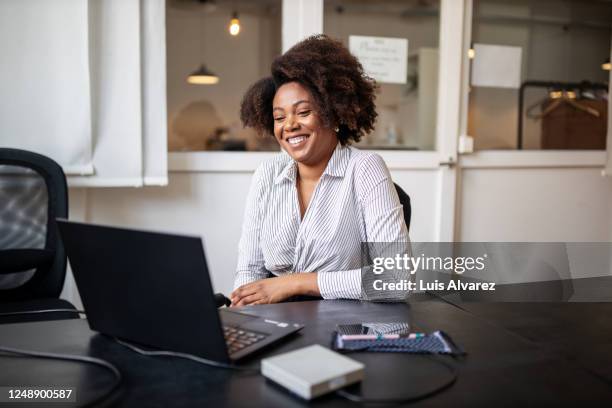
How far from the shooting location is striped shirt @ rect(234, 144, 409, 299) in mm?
1672

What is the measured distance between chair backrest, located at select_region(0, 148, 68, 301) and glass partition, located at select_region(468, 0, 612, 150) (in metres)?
2.19

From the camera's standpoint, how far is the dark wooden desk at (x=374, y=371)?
800 mm

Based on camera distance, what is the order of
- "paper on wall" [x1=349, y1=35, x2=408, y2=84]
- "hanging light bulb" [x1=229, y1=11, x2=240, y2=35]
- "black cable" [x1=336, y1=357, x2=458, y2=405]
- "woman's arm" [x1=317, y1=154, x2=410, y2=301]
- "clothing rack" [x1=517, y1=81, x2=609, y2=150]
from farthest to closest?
1. "hanging light bulb" [x1=229, y1=11, x2=240, y2=35]
2. "clothing rack" [x1=517, y1=81, x2=609, y2=150]
3. "paper on wall" [x1=349, y1=35, x2=408, y2=84]
4. "woman's arm" [x1=317, y1=154, x2=410, y2=301]
5. "black cable" [x1=336, y1=357, x2=458, y2=405]

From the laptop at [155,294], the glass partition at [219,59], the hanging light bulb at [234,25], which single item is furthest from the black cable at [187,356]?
the glass partition at [219,59]

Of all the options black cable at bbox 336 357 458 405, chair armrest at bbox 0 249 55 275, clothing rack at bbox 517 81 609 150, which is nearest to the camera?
black cable at bbox 336 357 458 405

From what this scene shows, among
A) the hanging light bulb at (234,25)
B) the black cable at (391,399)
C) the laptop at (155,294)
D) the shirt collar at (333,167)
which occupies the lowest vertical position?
the black cable at (391,399)

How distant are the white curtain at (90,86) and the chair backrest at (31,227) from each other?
37cm

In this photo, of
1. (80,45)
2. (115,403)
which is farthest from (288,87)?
(115,403)

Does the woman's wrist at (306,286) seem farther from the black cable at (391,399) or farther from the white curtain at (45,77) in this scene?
the white curtain at (45,77)

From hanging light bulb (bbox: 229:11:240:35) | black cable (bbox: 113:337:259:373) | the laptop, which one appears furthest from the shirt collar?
hanging light bulb (bbox: 229:11:240:35)

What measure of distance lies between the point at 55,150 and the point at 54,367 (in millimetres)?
1671

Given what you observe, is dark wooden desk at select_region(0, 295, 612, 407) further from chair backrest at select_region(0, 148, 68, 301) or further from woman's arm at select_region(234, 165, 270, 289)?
chair backrest at select_region(0, 148, 68, 301)

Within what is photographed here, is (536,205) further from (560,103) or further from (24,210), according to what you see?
(24,210)

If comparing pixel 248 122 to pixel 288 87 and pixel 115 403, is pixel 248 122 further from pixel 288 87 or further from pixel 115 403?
pixel 115 403
